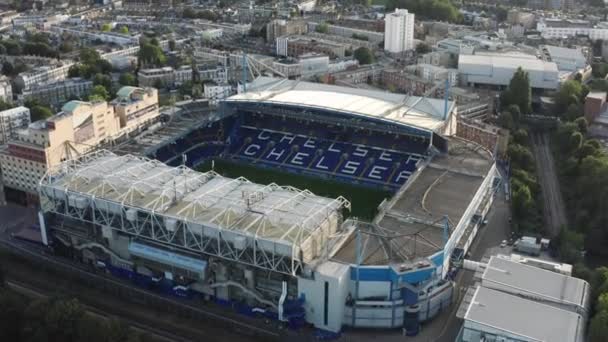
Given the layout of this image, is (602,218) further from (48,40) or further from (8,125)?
(48,40)

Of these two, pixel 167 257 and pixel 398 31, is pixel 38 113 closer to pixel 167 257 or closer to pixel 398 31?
pixel 167 257

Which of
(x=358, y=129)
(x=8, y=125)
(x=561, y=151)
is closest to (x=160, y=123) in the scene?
(x=8, y=125)

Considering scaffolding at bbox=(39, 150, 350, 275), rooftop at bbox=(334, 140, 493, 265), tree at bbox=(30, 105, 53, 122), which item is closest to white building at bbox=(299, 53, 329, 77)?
tree at bbox=(30, 105, 53, 122)

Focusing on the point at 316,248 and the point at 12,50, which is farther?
the point at 12,50

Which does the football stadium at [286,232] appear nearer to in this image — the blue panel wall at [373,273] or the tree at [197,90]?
the blue panel wall at [373,273]

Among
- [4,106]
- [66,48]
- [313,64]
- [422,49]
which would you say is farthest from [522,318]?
[66,48]

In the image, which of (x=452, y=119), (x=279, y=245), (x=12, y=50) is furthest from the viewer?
(x=12, y=50)

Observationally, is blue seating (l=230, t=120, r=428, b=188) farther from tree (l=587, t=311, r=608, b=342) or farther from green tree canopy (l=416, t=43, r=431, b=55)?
green tree canopy (l=416, t=43, r=431, b=55)
